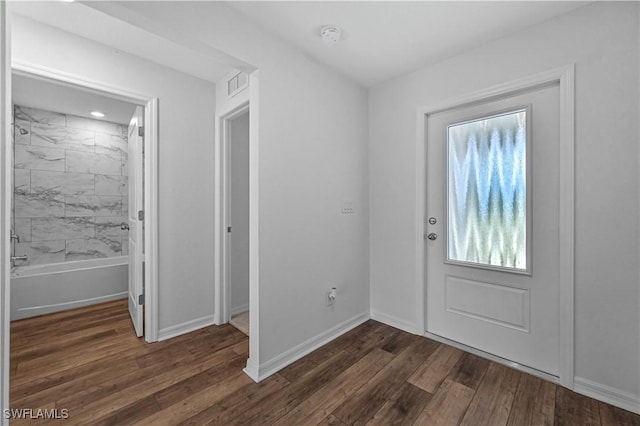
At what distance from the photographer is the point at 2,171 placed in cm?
111

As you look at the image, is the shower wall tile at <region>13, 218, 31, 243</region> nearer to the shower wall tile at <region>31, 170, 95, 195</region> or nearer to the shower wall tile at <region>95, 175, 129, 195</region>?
the shower wall tile at <region>31, 170, 95, 195</region>

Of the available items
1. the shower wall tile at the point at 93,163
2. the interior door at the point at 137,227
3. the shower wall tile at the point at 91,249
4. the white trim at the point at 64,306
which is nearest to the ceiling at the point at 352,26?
the interior door at the point at 137,227

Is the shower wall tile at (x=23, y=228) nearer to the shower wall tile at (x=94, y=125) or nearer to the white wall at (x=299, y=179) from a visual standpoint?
the shower wall tile at (x=94, y=125)

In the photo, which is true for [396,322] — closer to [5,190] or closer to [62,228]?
→ [5,190]

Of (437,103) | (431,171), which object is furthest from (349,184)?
(437,103)

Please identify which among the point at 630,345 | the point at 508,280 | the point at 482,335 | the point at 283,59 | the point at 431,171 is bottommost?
the point at 482,335

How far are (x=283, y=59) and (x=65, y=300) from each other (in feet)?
11.7

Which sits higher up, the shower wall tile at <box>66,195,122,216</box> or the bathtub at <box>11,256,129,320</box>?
the shower wall tile at <box>66,195,122,216</box>

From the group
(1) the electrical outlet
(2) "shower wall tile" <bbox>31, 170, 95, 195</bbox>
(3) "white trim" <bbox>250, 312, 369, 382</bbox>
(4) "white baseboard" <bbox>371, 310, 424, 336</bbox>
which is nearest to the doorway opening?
(3) "white trim" <bbox>250, 312, 369, 382</bbox>

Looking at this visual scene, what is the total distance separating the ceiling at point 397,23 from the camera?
5.76 feet

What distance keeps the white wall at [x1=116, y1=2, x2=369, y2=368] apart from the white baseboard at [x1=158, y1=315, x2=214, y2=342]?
1.10 m

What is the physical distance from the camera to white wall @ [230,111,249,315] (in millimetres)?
3143

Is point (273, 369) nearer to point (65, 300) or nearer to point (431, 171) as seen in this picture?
point (431, 171)

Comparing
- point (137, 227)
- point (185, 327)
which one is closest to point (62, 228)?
point (137, 227)
